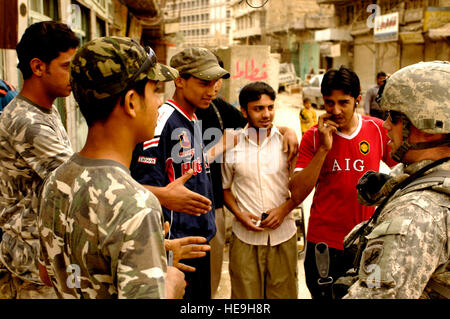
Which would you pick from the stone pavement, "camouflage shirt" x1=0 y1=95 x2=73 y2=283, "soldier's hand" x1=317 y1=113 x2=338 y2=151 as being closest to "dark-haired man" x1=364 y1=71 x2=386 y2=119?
the stone pavement

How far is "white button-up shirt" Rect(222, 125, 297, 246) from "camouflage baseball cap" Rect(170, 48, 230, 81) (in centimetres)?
67

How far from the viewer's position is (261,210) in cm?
322

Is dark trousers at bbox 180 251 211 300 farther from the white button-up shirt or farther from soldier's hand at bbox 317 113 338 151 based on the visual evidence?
soldier's hand at bbox 317 113 338 151

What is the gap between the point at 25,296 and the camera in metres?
2.34

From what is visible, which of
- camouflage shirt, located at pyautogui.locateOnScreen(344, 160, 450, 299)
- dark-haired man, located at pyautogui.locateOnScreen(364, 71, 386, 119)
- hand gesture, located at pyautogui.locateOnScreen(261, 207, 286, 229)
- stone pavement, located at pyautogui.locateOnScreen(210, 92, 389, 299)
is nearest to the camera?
camouflage shirt, located at pyautogui.locateOnScreen(344, 160, 450, 299)

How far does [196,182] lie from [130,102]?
4.46ft

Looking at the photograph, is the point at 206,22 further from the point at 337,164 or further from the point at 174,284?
the point at 174,284

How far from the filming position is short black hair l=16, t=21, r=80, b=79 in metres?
2.23

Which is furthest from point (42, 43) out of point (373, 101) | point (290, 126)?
point (290, 126)

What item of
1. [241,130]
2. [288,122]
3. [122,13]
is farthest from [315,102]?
[241,130]

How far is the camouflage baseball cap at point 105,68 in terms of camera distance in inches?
50.6

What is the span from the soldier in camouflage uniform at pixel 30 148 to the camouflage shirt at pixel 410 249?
4.81 feet

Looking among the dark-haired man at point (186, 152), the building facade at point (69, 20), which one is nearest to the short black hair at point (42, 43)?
the dark-haired man at point (186, 152)
